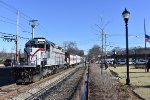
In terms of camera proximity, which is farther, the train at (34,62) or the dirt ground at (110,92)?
the train at (34,62)

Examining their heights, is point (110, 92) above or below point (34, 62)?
below

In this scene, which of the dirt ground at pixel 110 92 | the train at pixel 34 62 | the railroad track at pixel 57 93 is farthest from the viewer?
the train at pixel 34 62

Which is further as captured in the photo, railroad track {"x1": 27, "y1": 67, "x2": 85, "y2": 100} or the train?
the train

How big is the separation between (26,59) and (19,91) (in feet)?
25.4

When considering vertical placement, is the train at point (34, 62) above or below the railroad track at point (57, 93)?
above

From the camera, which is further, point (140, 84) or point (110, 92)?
point (140, 84)

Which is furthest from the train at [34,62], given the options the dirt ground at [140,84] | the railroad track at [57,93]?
the dirt ground at [140,84]

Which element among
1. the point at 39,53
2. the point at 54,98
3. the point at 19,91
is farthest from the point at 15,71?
the point at 54,98

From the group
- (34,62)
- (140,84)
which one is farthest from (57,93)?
(34,62)

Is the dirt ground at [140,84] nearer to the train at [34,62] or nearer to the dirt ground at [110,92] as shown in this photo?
the dirt ground at [110,92]

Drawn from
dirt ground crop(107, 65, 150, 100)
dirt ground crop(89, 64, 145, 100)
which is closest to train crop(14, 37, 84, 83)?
dirt ground crop(89, 64, 145, 100)

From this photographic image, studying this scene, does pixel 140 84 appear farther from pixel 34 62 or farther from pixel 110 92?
pixel 34 62

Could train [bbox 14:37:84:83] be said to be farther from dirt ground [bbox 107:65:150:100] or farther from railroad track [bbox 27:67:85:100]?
dirt ground [bbox 107:65:150:100]

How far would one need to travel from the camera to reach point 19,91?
21.2m
